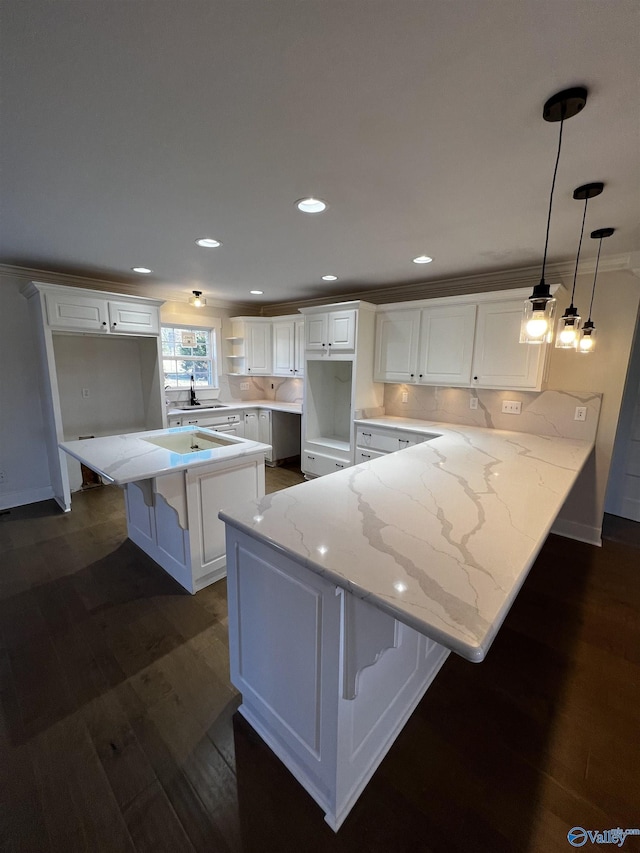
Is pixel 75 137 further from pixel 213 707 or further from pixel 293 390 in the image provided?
pixel 293 390

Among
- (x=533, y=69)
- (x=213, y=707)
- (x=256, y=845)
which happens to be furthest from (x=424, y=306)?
(x=256, y=845)

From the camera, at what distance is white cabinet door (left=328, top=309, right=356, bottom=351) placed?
3.64m

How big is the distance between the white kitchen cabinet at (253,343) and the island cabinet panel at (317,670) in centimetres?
388

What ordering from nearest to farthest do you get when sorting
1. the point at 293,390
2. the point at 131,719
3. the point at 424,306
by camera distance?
the point at 131,719 → the point at 424,306 → the point at 293,390

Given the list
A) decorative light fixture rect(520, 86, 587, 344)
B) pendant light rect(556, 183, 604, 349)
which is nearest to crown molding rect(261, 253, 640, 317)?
pendant light rect(556, 183, 604, 349)

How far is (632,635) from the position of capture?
1.98m

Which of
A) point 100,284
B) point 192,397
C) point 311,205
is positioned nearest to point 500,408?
point 311,205

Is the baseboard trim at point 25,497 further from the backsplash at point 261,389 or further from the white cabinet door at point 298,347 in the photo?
the white cabinet door at point 298,347

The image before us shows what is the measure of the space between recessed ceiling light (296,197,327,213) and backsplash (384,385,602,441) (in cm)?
232

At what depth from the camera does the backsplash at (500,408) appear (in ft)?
9.48

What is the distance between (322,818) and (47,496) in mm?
3977

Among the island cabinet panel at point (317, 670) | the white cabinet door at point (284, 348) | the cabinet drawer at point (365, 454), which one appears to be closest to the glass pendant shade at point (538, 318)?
the island cabinet panel at point (317, 670)

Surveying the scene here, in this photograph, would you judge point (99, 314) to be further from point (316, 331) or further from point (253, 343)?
point (316, 331)

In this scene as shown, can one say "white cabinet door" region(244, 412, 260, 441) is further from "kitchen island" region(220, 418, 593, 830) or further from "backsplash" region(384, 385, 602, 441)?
"kitchen island" region(220, 418, 593, 830)
